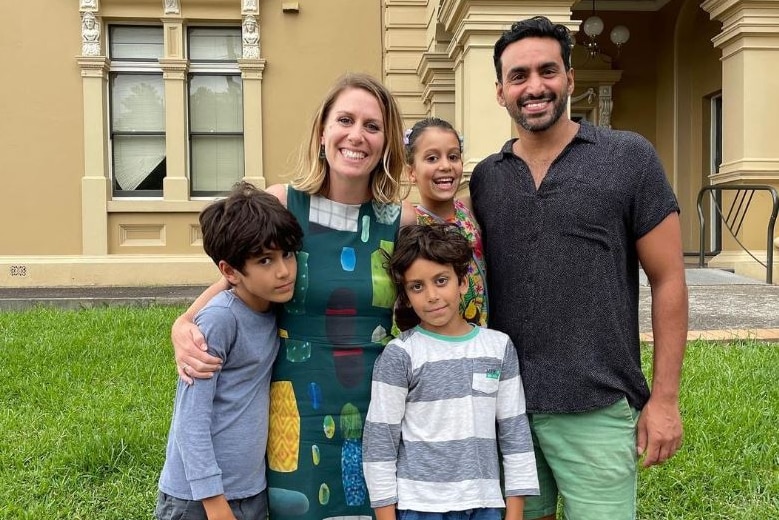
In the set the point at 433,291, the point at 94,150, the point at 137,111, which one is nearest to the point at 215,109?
the point at 137,111

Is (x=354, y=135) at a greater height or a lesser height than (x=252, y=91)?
lesser

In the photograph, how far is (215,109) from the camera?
11.3 metres

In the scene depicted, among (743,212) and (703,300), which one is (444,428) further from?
(743,212)

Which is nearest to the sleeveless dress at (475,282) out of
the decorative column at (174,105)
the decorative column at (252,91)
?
the decorative column at (252,91)

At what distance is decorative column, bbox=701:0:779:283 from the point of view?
28.1 feet

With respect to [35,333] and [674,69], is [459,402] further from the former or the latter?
[674,69]

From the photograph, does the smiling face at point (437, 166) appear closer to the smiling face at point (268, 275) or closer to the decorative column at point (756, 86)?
the smiling face at point (268, 275)

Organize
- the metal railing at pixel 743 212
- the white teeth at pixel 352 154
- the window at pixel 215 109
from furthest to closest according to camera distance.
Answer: the window at pixel 215 109 → the metal railing at pixel 743 212 → the white teeth at pixel 352 154

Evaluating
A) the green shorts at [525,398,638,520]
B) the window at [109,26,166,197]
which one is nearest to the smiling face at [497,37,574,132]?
the green shorts at [525,398,638,520]

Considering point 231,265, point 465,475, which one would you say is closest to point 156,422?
point 231,265

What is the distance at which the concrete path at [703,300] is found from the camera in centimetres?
568

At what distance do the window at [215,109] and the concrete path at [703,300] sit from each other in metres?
2.22

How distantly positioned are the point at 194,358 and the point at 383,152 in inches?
33.5

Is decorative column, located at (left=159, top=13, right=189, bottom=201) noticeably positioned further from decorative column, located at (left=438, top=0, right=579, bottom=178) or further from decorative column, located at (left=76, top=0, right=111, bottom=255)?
decorative column, located at (left=438, top=0, right=579, bottom=178)
